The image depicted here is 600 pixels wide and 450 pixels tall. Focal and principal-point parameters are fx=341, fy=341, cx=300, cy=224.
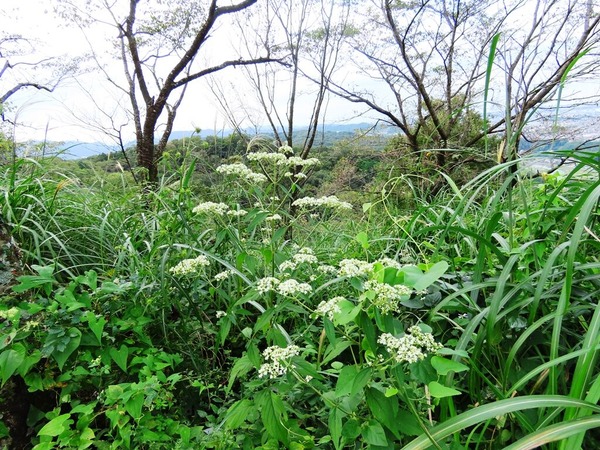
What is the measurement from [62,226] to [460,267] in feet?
5.34

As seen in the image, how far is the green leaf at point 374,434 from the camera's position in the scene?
22.5 inches

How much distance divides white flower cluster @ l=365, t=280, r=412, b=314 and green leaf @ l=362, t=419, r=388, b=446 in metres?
0.20

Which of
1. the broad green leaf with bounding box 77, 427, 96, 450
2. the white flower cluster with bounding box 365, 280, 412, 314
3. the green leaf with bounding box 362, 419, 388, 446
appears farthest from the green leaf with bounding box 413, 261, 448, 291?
the broad green leaf with bounding box 77, 427, 96, 450

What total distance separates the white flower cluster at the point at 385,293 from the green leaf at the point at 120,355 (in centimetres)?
74

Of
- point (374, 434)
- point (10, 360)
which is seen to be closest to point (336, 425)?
point (374, 434)

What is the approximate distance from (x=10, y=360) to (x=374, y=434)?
0.88 m

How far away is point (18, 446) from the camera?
36.1 inches

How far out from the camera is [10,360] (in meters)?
0.84

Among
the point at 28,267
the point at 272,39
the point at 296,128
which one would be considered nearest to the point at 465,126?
the point at 296,128

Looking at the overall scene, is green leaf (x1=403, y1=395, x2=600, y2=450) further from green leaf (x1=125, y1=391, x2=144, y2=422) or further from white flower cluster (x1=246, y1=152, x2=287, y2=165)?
white flower cluster (x1=246, y1=152, x2=287, y2=165)

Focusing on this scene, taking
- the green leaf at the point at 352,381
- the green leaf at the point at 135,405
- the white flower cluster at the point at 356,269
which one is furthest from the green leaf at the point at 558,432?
the green leaf at the point at 135,405

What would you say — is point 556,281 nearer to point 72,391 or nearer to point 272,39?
point 72,391

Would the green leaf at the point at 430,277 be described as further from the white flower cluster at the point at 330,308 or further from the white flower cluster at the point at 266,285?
the white flower cluster at the point at 266,285

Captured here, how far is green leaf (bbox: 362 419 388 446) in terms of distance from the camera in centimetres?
57
